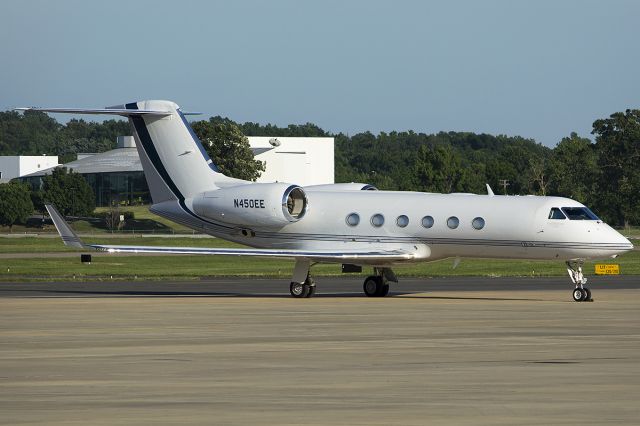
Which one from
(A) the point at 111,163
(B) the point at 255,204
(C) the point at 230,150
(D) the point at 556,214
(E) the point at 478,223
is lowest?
(E) the point at 478,223

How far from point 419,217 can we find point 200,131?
309ft

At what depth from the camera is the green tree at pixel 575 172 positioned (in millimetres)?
119000

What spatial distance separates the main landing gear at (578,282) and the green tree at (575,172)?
86202 mm

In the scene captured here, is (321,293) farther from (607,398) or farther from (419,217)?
(607,398)

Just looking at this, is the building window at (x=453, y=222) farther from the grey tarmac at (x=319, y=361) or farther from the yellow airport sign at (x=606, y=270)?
the yellow airport sign at (x=606, y=270)

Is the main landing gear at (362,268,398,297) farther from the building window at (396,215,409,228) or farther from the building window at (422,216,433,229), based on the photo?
the building window at (422,216,433,229)

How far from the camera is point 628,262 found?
56562 millimetres

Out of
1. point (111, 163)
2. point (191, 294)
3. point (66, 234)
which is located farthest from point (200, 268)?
point (111, 163)

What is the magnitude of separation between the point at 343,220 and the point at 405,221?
6.08 feet

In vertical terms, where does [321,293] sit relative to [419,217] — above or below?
below

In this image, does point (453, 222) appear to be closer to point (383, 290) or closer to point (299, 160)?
point (383, 290)

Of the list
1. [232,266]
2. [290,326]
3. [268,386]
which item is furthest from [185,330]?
[232,266]

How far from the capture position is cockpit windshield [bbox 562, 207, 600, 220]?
3219cm

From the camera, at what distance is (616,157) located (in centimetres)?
11850
